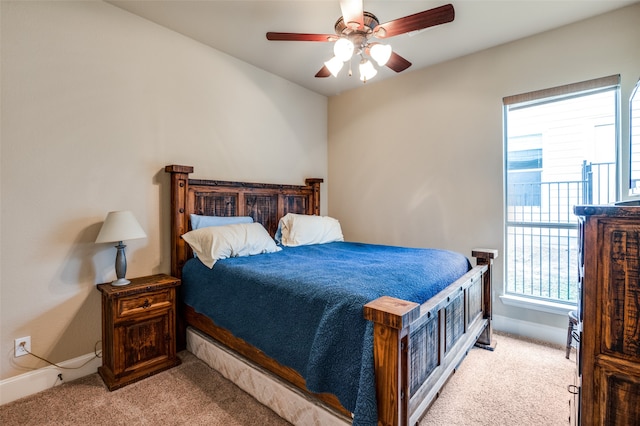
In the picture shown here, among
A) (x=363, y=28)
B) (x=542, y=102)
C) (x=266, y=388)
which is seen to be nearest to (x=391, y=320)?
(x=266, y=388)

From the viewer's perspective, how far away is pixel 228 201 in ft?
10.1

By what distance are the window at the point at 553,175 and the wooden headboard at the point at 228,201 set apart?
225cm

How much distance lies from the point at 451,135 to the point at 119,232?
3.19 metres

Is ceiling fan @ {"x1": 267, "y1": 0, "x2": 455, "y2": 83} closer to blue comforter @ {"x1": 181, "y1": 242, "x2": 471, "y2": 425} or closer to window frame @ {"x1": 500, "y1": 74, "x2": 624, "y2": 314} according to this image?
blue comforter @ {"x1": 181, "y1": 242, "x2": 471, "y2": 425}

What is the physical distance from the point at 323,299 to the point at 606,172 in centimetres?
269

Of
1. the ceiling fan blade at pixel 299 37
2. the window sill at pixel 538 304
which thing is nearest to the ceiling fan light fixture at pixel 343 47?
the ceiling fan blade at pixel 299 37

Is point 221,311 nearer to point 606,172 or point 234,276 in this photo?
point 234,276

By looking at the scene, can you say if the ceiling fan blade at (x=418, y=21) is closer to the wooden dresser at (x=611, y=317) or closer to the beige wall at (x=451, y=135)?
the beige wall at (x=451, y=135)

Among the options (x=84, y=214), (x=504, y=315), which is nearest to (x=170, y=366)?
(x=84, y=214)

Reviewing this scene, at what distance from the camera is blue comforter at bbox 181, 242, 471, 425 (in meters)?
1.32

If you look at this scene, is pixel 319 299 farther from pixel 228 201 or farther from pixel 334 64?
pixel 228 201

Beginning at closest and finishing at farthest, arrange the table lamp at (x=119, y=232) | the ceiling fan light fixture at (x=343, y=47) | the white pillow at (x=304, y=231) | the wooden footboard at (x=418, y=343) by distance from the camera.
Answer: the wooden footboard at (x=418, y=343) → the ceiling fan light fixture at (x=343, y=47) → the table lamp at (x=119, y=232) → the white pillow at (x=304, y=231)

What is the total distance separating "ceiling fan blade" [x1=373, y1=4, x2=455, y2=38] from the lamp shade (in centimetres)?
213

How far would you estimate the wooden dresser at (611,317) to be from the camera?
3.15ft
